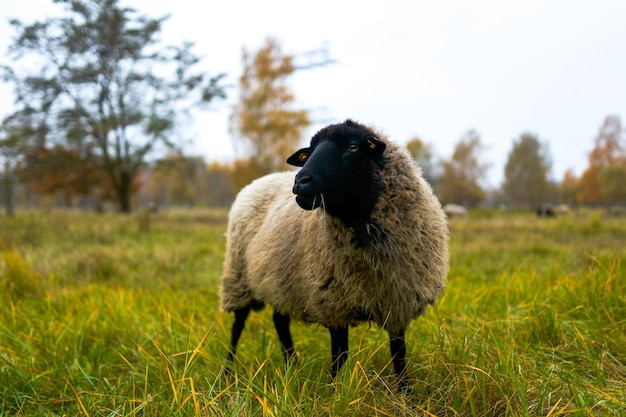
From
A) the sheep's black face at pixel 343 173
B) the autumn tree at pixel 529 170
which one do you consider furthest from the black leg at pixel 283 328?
the autumn tree at pixel 529 170

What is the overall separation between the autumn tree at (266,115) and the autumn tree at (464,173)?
88.5 feet

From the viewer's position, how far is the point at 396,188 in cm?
245

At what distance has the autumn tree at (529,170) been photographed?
27844 mm

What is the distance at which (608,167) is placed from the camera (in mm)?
14086

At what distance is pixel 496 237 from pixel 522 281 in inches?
288

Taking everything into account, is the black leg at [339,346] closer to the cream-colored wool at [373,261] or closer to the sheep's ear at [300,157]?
the cream-colored wool at [373,261]

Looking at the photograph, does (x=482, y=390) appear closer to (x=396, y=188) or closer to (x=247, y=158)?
(x=396, y=188)

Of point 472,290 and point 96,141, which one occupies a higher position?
point 96,141

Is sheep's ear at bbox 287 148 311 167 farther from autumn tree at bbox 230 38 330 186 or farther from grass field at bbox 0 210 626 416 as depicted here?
autumn tree at bbox 230 38 330 186

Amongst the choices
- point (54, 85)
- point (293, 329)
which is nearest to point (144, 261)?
point (293, 329)

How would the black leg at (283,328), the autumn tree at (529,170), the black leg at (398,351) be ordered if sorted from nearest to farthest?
the black leg at (398,351) < the black leg at (283,328) < the autumn tree at (529,170)

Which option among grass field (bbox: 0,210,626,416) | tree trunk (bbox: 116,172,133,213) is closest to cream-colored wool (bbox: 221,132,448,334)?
grass field (bbox: 0,210,626,416)

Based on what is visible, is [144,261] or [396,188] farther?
[144,261]

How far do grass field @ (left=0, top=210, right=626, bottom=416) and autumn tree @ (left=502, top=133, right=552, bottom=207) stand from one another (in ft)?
80.1
